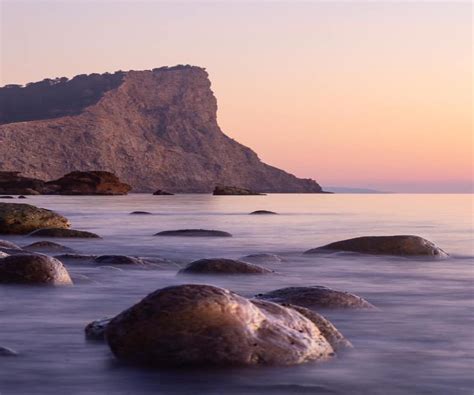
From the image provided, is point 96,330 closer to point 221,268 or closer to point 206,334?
point 206,334

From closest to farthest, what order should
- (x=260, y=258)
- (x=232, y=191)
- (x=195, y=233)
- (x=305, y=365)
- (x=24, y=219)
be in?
(x=305, y=365)
(x=260, y=258)
(x=24, y=219)
(x=195, y=233)
(x=232, y=191)

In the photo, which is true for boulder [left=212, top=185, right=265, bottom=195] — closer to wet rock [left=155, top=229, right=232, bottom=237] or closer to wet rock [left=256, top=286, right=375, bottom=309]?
wet rock [left=155, top=229, right=232, bottom=237]

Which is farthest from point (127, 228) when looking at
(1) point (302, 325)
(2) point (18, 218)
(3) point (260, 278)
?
(1) point (302, 325)

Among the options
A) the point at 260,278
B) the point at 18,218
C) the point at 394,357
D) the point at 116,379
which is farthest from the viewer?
the point at 18,218

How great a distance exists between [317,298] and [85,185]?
94.4 m

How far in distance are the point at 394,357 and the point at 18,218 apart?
15894mm

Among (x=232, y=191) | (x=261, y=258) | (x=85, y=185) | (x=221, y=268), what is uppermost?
(x=85, y=185)

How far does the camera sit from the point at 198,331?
6.03m

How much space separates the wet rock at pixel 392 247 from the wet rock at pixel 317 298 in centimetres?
703

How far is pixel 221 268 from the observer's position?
464 inches

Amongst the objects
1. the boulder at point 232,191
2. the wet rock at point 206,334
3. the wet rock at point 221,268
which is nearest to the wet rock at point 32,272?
the wet rock at point 221,268

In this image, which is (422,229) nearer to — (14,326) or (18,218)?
(18,218)

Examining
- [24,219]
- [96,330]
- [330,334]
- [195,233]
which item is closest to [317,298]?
[330,334]

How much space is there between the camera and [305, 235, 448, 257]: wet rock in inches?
620
